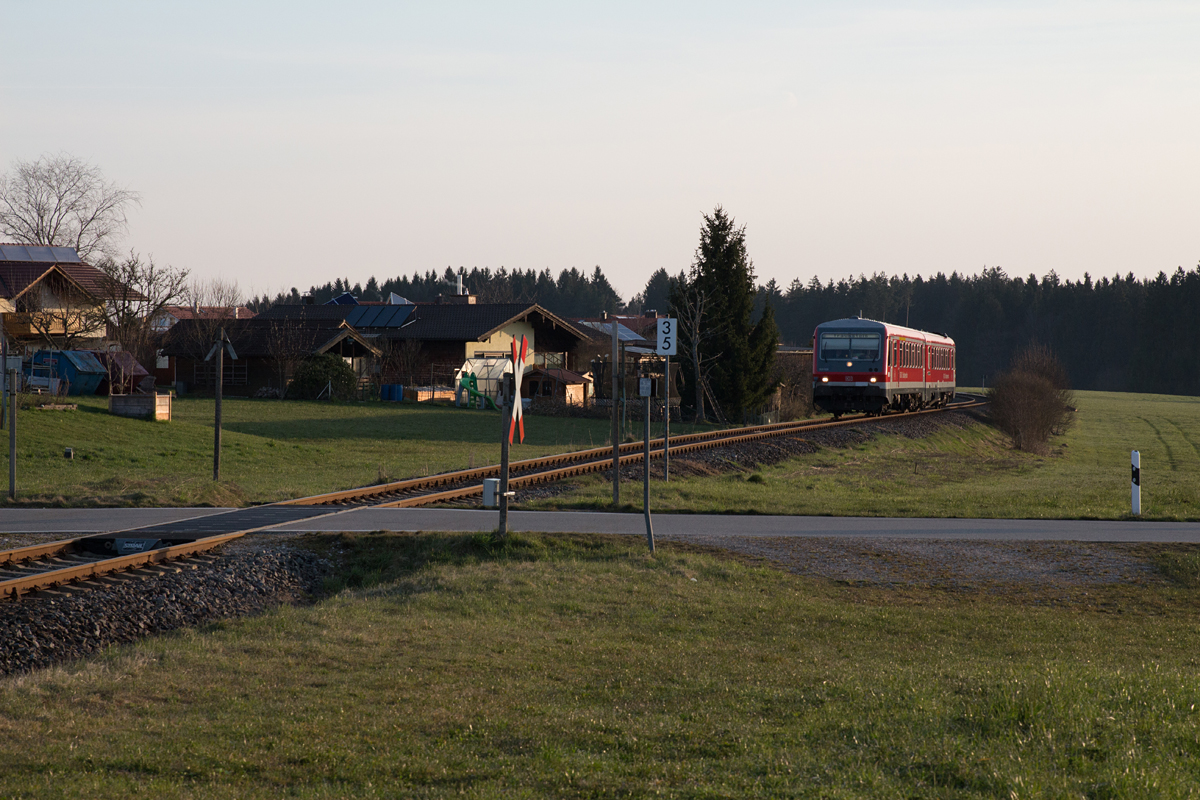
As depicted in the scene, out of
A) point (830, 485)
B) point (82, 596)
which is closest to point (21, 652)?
point (82, 596)

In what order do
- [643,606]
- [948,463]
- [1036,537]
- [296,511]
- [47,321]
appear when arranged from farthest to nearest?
[47,321] → [948,463] → [296,511] → [1036,537] → [643,606]

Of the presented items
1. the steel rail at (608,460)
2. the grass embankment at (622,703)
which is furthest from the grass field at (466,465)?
the grass embankment at (622,703)

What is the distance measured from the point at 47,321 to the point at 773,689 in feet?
150

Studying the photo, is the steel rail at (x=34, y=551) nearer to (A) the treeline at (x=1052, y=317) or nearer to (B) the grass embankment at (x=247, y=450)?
(B) the grass embankment at (x=247, y=450)

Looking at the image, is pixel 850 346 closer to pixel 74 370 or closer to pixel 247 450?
pixel 247 450

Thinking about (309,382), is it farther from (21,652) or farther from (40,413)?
(21,652)

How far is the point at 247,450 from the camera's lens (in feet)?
91.4

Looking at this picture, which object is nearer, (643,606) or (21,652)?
(21,652)

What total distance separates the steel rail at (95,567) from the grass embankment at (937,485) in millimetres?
6189

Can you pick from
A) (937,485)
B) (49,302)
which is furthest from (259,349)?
(937,485)

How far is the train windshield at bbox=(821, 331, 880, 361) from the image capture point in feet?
125

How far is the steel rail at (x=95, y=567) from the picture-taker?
1069 centimetres

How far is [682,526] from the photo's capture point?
1602 centimetres

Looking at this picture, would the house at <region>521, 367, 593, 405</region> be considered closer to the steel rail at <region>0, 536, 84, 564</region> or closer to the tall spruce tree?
the tall spruce tree
